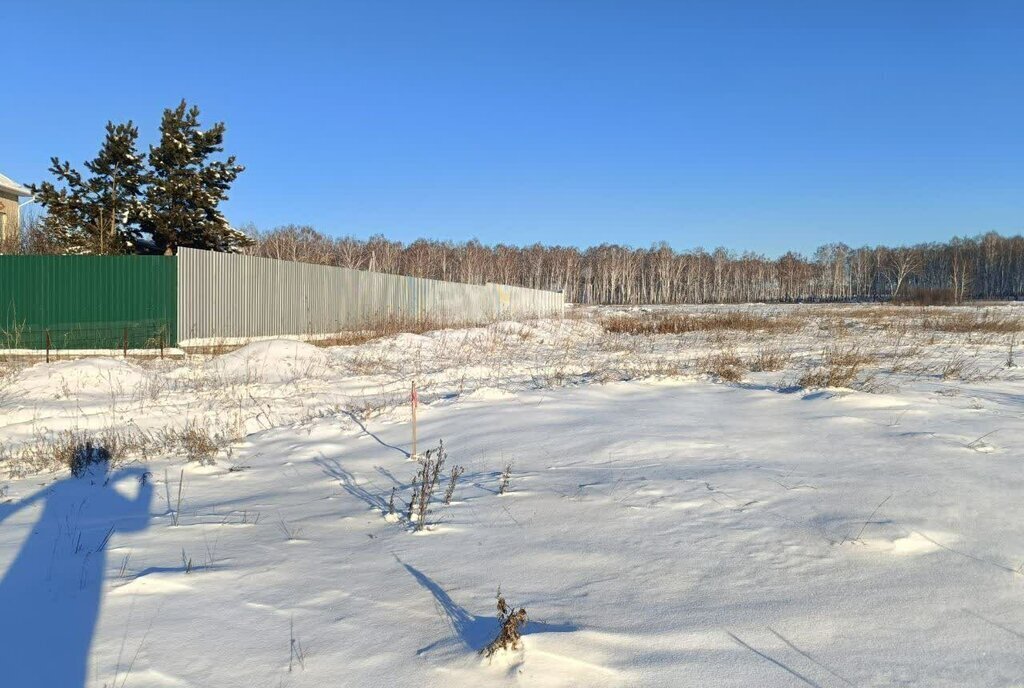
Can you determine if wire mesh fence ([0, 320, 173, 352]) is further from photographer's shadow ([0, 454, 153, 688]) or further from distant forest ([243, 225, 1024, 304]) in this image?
distant forest ([243, 225, 1024, 304])

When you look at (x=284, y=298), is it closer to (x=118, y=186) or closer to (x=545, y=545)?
(x=118, y=186)

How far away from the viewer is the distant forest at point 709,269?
77.1 metres

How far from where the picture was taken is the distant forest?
253 ft

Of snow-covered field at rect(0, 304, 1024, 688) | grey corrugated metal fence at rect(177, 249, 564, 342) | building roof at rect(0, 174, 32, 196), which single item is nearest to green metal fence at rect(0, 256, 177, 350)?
grey corrugated metal fence at rect(177, 249, 564, 342)

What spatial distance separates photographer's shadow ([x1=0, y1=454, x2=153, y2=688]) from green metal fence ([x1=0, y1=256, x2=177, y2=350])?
1050 cm

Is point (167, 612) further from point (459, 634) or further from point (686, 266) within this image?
point (686, 266)

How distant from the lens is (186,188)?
874 inches

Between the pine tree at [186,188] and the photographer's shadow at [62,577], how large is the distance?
62.3ft

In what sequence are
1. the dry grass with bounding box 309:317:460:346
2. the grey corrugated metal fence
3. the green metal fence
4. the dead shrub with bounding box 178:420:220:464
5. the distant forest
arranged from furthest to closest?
1. the distant forest
2. the dry grass with bounding box 309:317:460:346
3. the grey corrugated metal fence
4. the green metal fence
5. the dead shrub with bounding box 178:420:220:464

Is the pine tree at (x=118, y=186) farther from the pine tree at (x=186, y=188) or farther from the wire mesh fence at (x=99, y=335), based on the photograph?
the wire mesh fence at (x=99, y=335)

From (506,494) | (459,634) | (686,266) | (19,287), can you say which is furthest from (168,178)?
(686,266)

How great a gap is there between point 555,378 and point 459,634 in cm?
725

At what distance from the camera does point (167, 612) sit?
2844 mm

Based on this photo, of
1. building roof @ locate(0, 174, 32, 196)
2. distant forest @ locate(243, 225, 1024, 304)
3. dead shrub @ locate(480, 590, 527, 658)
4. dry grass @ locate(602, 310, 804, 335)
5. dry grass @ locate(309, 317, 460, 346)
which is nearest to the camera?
dead shrub @ locate(480, 590, 527, 658)
